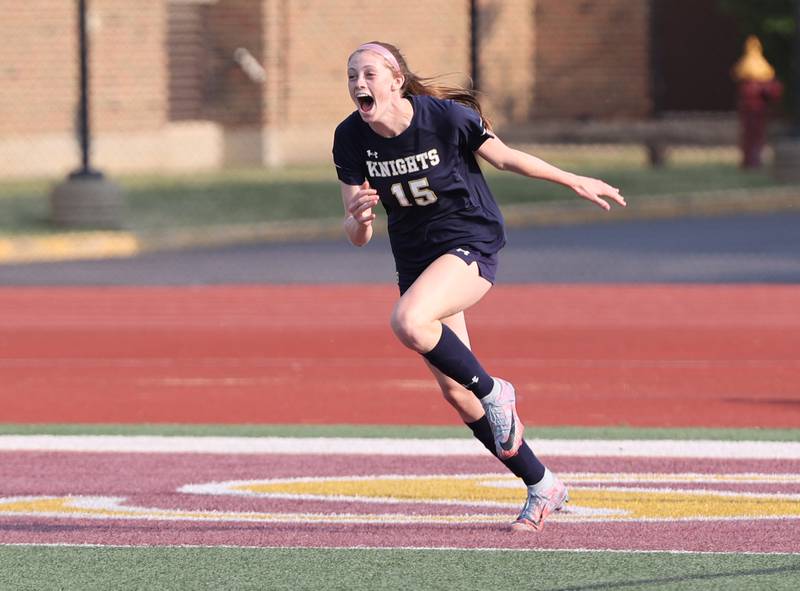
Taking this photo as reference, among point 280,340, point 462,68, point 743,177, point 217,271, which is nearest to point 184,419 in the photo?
point 280,340

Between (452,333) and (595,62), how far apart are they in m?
31.2

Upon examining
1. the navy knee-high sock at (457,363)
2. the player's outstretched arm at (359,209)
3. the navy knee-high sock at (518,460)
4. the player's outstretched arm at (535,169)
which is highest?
the player's outstretched arm at (535,169)

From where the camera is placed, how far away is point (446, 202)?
777cm

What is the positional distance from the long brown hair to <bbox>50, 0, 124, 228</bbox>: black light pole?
14310 millimetres

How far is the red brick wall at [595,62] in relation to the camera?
3819 centimetres

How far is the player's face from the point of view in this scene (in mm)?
7582

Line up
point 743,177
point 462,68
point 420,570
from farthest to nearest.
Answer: point 462,68 → point 743,177 → point 420,570

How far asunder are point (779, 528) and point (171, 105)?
83.7 feet

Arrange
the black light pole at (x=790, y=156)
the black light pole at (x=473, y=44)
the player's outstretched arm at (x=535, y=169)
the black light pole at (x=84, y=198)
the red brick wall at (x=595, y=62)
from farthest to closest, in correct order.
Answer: the red brick wall at (x=595, y=62) → the black light pole at (x=790, y=156) → the black light pole at (x=473, y=44) → the black light pole at (x=84, y=198) → the player's outstretched arm at (x=535, y=169)

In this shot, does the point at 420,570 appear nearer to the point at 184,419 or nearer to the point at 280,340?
the point at 184,419

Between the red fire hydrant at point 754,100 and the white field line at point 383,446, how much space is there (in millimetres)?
20183

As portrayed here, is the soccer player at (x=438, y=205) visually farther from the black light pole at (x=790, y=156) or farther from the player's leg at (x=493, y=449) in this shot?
the black light pole at (x=790, y=156)

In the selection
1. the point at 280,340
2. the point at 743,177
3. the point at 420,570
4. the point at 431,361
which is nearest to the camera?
the point at 420,570

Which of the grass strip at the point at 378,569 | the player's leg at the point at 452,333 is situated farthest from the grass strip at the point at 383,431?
the grass strip at the point at 378,569
